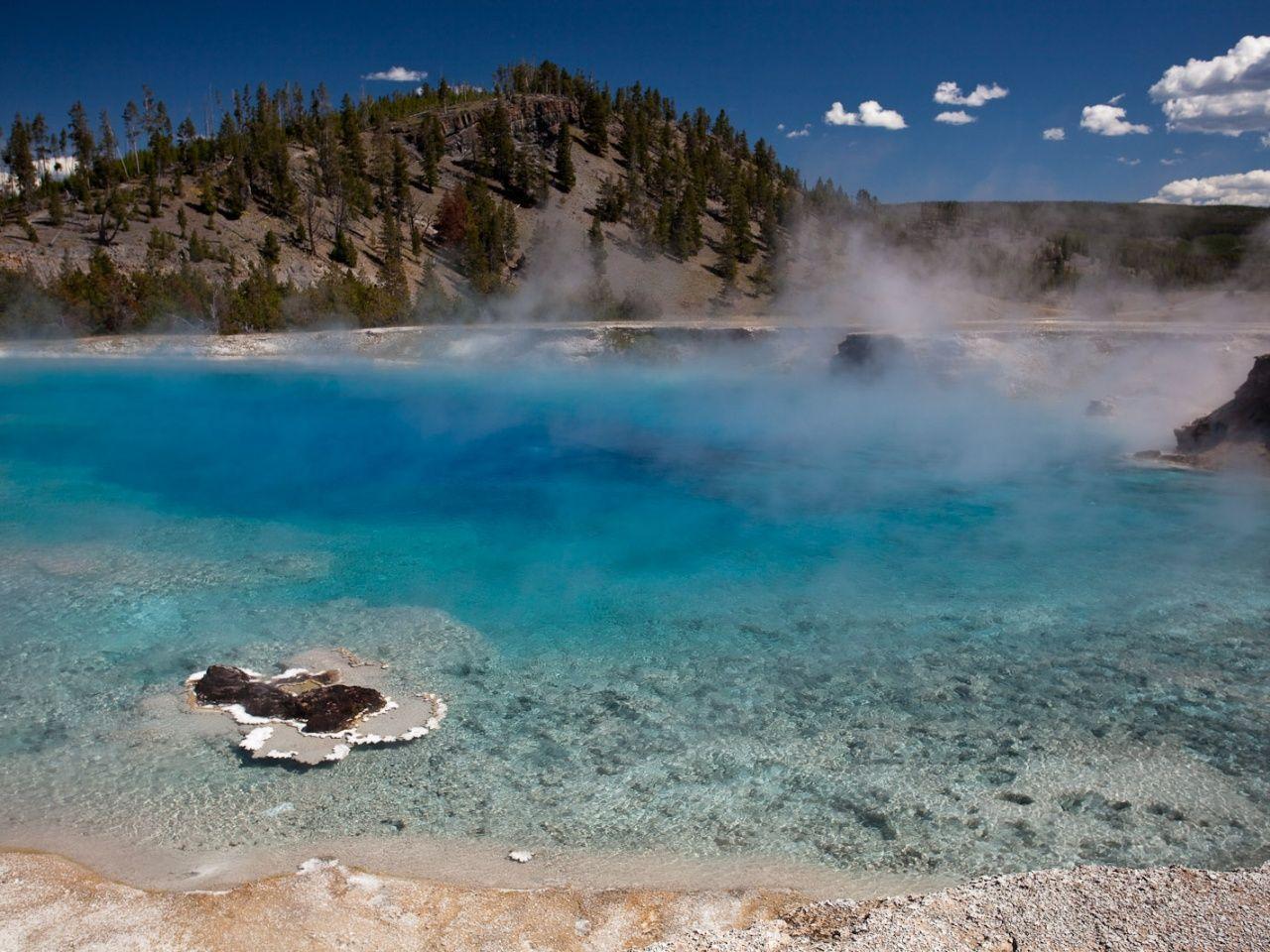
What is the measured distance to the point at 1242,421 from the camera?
15.3 metres

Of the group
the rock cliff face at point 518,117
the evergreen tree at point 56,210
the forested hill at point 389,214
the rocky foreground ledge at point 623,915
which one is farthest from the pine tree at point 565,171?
the rocky foreground ledge at point 623,915

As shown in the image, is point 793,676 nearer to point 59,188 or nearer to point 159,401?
point 159,401

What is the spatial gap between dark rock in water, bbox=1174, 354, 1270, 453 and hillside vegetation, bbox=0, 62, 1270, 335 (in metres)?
24.9

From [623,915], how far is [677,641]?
356 centimetres

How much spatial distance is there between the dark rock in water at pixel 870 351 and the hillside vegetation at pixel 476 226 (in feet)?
48.2

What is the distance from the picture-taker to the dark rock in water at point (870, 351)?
961 inches

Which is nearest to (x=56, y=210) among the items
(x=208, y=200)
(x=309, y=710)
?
(x=208, y=200)

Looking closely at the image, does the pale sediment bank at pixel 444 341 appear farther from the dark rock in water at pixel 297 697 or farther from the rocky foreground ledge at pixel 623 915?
the rocky foreground ledge at pixel 623 915

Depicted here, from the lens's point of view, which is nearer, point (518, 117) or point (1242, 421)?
point (1242, 421)

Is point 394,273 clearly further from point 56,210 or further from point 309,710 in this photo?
point 309,710

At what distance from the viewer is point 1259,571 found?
9633mm

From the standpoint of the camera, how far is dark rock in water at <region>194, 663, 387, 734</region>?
5855 millimetres

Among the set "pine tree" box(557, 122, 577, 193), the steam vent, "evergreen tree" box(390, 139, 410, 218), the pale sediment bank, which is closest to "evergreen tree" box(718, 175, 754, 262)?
"pine tree" box(557, 122, 577, 193)

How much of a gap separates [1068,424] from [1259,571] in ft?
35.1
